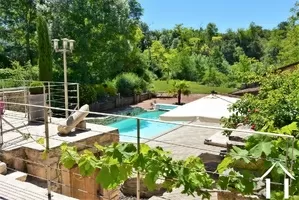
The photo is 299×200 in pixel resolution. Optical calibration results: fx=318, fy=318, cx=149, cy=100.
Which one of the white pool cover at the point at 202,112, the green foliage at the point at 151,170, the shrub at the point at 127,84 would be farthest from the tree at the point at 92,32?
the green foliage at the point at 151,170

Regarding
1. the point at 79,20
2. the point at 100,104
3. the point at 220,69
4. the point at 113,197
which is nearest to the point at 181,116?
the point at 113,197

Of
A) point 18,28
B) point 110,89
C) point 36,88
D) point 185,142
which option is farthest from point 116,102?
point 36,88

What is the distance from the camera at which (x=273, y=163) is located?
2721 millimetres

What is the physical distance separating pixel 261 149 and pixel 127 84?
64.3 ft

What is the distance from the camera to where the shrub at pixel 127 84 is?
72.5 feet

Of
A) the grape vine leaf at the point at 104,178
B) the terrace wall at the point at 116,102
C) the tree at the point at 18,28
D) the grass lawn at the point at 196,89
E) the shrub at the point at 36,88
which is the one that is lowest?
the terrace wall at the point at 116,102

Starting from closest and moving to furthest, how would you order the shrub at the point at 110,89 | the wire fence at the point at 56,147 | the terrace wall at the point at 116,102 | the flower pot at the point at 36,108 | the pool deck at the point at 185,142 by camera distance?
the wire fence at the point at 56,147 < the pool deck at the point at 185,142 < the flower pot at the point at 36,108 < the terrace wall at the point at 116,102 < the shrub at the point at 110,89

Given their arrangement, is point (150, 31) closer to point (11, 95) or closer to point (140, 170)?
point (11, 95)

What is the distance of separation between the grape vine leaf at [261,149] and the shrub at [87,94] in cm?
1589

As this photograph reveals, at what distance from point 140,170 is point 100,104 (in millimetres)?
16086

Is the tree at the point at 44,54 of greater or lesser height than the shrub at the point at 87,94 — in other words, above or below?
above

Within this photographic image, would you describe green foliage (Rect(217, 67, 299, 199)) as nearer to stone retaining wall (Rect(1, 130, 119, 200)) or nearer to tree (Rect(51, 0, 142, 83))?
stone retaining wall (Rect(1, 130, 119, 200))

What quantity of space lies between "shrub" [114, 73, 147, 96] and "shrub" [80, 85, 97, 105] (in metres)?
3.54

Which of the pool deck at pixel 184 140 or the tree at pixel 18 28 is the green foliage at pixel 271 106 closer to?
the pool deck at pixel 184 140
